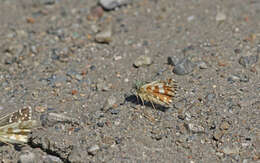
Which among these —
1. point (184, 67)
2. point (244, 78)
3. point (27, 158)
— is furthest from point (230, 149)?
point (27, 158)

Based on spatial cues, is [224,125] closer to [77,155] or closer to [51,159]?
[77,155]

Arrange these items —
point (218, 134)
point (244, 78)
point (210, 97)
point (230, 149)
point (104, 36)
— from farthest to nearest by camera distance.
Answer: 1. point (104, 36)
2. point (244, 78)
3. point (210, 97)
4. point (218, 134)
5. point (230, 149)

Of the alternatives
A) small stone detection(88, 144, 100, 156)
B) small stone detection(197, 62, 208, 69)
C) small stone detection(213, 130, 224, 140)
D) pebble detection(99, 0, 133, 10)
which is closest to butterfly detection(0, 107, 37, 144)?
small stone detection(88, 144, 100, 156)

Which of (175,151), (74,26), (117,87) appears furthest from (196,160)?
(74,26)

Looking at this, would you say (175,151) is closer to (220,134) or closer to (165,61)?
(220,134)

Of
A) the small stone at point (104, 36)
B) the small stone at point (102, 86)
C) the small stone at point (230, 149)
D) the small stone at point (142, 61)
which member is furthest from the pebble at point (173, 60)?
the small stone at point (230, 149)

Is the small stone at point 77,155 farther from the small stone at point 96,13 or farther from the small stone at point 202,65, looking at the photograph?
the small stone at point 96,13

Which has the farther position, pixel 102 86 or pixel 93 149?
pixel 102 86
